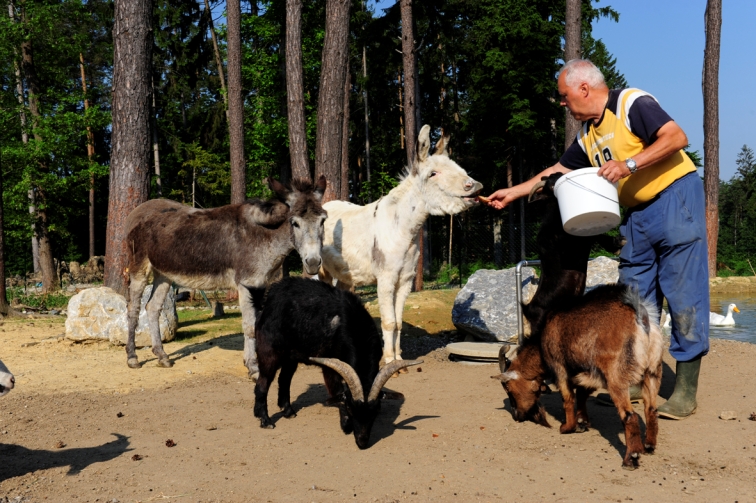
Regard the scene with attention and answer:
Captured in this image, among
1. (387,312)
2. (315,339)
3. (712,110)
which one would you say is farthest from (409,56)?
(315,339)

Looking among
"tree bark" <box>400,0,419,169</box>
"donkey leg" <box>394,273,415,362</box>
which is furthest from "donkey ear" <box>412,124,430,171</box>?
"tree bark" <box>400,0,419,169</box>

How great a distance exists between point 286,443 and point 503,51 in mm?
28618

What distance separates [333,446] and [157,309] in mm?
4578

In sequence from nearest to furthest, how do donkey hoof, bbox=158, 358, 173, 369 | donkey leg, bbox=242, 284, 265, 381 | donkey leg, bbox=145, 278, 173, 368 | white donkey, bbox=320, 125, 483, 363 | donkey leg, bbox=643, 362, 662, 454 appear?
donkey leg, bbox=643, 362, 662, 454 < donkey leg, bbox=242, 284, 265, 381 < white donkey, bbox=320, 125, 483, 363 < donkey hoof, bbox=158, 358, 173, 369 < donkey leg, bbox=145, 278, 173, 368

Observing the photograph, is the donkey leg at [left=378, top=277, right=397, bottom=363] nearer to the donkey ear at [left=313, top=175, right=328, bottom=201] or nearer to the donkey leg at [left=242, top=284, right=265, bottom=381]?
the donkey ear at [left=313, top=175, right=328, bottom=201]

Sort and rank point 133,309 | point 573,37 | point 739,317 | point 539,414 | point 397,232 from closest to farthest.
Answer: point 539,414 < point 397,232 < point 133,309 < point 573,37 < point 739,317

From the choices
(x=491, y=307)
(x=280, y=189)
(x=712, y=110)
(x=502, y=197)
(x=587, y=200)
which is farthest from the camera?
(x=712, y=110)

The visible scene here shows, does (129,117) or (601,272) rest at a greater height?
(129,117)

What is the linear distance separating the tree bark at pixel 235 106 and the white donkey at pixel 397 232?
30.3 ft

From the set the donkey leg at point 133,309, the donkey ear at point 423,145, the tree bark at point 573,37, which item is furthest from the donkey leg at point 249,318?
the tree bark at point 573,37

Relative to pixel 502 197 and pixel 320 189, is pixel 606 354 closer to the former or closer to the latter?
pixel 502 197

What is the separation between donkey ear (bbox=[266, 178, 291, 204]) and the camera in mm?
7371

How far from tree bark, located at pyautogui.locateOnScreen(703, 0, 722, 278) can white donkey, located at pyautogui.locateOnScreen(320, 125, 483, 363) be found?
47.2 ft

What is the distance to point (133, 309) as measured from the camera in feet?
28.6
